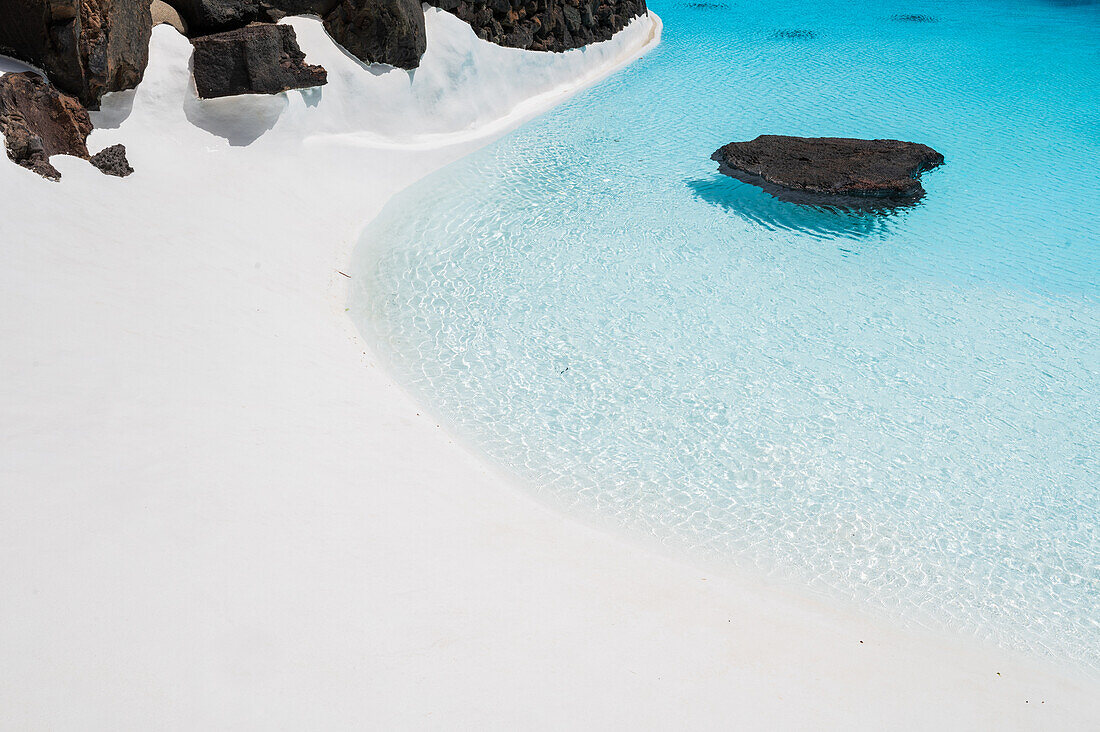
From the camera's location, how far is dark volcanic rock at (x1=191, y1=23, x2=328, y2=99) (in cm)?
630

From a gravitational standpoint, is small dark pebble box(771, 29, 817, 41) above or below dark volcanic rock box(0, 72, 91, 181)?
below

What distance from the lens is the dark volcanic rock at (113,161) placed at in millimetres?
5223

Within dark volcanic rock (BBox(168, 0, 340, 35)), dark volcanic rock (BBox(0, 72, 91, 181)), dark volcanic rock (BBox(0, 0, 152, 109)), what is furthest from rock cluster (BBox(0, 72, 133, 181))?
dark volcanic rock (BBox(168, 0, 340, 35))

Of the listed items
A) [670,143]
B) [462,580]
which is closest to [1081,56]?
[670,143]

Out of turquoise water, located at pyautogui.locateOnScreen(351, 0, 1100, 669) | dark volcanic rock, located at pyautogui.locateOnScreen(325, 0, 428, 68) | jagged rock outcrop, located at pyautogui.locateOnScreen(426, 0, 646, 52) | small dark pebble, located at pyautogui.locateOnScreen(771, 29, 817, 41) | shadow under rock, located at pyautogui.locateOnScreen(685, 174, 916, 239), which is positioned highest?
dark volcanic rock, located at pyautogui.locateOnScreen(325, 0, 428, 68)

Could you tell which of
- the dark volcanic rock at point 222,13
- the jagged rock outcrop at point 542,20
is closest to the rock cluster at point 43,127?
the dark volcanic rock at point 222,13

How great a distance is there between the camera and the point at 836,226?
7277 millimetres

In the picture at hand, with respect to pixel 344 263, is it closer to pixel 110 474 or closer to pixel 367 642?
pixel 110 474

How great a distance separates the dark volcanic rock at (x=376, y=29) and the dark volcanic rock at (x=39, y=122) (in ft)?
9.48

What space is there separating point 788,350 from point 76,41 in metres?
5.20

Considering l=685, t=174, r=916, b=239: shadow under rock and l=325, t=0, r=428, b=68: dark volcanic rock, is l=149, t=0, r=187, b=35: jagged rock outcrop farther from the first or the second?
l=685, t=174, r=916, b=239: shadow under rock

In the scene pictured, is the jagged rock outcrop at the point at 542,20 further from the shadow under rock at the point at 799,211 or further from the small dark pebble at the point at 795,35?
the shadow under rock at the point at 799,211

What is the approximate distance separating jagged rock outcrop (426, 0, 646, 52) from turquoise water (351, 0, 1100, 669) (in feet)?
4.32

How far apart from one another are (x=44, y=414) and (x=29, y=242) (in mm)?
1457
